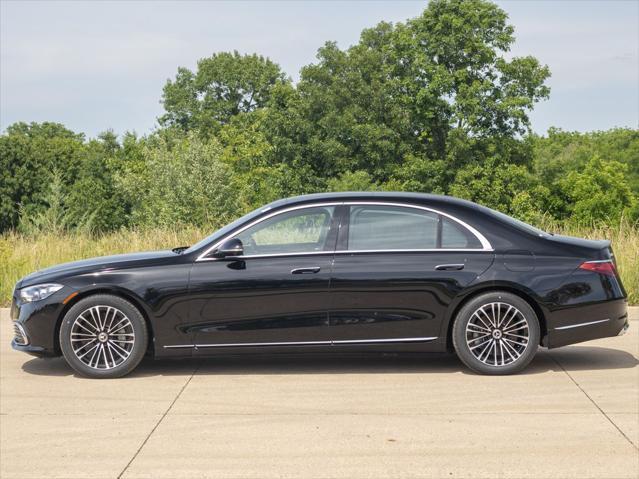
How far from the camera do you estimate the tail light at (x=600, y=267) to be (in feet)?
26.6

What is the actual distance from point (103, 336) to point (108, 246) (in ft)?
28.6

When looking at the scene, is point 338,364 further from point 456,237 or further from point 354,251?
point 456,237

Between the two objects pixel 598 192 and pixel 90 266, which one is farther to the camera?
pixel 598 192

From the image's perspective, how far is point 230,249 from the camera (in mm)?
7992

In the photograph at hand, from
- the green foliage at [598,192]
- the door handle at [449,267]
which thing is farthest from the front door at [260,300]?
the green foliage at [598,192]

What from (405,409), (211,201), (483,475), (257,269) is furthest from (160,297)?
(211,201)

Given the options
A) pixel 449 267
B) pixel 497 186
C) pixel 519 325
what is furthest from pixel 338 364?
pixel 497 186

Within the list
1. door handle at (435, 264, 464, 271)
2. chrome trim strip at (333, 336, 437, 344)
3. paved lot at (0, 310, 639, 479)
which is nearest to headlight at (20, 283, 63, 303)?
paved lot at (0, 310, 639, 479)

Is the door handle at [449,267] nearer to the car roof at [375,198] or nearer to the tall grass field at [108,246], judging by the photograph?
the car roof at [375,198]

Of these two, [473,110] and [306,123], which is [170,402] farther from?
[306,123]

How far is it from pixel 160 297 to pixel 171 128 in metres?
89.2

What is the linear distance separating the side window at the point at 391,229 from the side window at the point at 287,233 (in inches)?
10.1

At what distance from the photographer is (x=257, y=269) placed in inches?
315

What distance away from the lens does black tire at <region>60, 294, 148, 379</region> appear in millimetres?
7984
